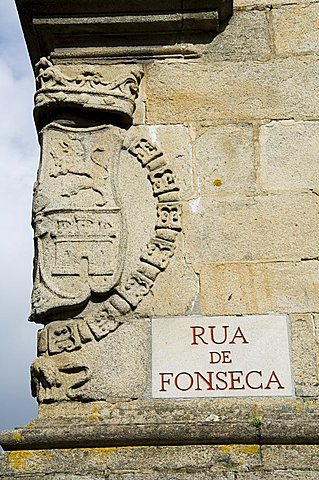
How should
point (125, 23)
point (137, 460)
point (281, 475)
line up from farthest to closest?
point (125, 23)
point (137, 460)
point (281, 475)

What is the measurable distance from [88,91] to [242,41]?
0.93 m

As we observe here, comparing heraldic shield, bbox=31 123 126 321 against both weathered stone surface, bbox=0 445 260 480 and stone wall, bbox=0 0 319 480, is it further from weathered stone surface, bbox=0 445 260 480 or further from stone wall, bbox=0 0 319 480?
weathered stone surface, bbox=0 445 260 480

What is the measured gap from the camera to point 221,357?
15.1ft

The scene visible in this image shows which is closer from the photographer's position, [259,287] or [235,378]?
[235,378]

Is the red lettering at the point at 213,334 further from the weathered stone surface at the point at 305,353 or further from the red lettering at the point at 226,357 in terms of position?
the weathered stone surface at the point at 305,353

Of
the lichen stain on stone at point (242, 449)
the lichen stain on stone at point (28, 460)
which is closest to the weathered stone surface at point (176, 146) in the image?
the lichen stain on stone at point (242, 449)

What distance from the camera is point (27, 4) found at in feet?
17.5

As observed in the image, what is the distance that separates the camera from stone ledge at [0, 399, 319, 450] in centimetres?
429

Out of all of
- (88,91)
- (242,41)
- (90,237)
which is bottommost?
(90,237)

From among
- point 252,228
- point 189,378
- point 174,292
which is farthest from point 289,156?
point 189,378

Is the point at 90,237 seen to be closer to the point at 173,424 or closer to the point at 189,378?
the point at 189,378

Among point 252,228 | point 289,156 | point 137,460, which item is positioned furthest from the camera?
point 289,156

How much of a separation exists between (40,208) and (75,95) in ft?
2.15

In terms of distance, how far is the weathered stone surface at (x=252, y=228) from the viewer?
482cm
